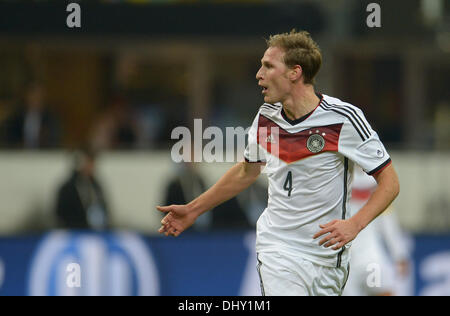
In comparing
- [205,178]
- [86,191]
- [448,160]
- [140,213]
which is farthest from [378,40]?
[86,191]

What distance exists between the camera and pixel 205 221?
10.0m

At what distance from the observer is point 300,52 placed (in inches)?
205

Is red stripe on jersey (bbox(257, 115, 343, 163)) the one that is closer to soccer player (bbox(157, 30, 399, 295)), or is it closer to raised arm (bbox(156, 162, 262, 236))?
soccer player (bbox(157, 30, 399, 295))

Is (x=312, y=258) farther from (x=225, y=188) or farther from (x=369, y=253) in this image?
(x=369, y=253)

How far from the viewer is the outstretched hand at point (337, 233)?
191 inches

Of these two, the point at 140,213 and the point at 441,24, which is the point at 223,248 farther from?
the point at 441,24

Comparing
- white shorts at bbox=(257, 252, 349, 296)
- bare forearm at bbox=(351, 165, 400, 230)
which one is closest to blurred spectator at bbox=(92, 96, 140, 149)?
white shorts at bbox=(257, 252, 349, 296)

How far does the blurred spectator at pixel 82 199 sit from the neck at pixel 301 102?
4728mm

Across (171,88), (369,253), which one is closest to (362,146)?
(369,253)

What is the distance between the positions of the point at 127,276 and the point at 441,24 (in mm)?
5357

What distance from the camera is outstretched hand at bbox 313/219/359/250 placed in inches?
191

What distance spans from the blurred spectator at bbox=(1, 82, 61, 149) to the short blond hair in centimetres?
641

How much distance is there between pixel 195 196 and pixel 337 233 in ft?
17.1

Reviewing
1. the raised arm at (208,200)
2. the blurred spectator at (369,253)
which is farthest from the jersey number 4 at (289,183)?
the blurred spectator at (369,253)
